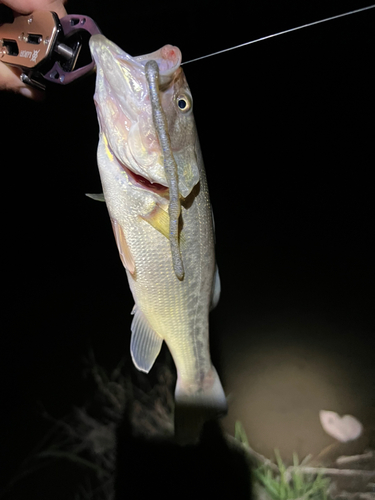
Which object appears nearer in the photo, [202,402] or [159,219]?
[159,219]

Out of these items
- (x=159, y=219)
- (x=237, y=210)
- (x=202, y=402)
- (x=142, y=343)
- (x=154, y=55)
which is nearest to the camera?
(x=154, y=55)

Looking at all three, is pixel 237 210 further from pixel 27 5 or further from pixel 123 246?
pixel 27 5

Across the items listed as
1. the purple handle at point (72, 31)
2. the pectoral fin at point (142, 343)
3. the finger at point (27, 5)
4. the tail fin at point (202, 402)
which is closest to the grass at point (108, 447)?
the tail fin at point (202, 402)

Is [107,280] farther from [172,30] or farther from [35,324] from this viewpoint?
[172,30]

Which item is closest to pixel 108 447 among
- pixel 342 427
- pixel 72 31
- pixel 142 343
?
pixel 142 343

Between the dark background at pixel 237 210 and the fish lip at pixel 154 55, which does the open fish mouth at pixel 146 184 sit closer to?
the fish lip at pixel 154 55

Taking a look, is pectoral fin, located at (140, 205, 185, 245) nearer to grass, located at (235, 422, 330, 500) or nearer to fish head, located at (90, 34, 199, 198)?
fish head, located at (90, 34, 199, 198)
